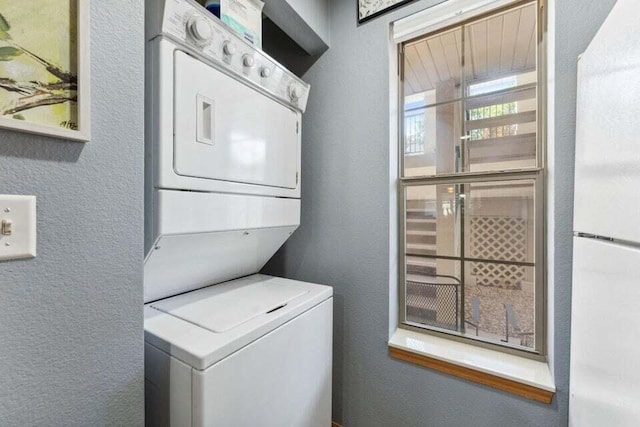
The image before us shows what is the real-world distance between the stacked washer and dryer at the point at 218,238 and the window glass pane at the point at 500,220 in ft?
3.09

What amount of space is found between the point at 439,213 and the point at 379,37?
1125 millimetres

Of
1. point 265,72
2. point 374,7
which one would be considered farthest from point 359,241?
point 374,7

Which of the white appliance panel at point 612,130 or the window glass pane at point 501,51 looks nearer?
the white appliance panel at point 612,130

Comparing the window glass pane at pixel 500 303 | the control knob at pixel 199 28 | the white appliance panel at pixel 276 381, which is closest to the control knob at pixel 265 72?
the control knob at pixel 199 28

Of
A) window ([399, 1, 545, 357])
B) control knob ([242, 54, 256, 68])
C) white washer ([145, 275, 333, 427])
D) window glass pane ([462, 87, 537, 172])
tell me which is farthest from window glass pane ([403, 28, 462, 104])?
white washer ([145, 275, 333, 427])

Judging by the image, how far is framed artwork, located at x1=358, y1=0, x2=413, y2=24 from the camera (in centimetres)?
158

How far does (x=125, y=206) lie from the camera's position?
783 mm

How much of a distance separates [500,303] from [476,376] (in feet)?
1.40

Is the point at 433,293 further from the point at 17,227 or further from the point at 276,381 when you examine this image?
the point at 17,227

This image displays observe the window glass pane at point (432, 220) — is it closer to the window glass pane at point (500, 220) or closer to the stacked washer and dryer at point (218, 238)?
the window glass pane at point (500, 220)

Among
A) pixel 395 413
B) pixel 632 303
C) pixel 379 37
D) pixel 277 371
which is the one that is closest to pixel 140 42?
pixel 277 371

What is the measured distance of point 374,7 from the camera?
5.38 feet

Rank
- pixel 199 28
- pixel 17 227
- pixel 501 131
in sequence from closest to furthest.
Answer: pixel 17 227, pixel 199 28, pixel 501 131

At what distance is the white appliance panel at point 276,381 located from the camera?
842 millimetres
